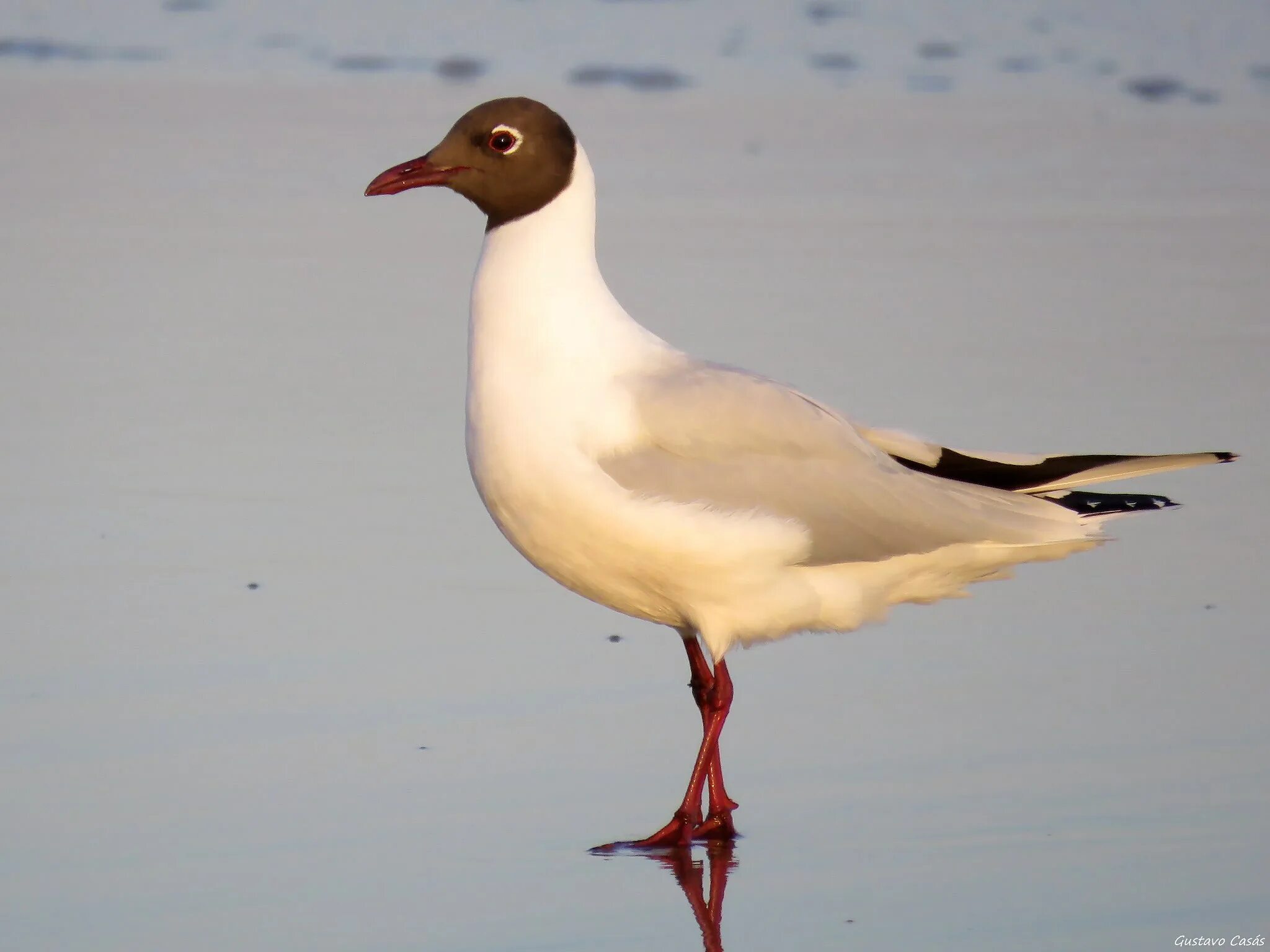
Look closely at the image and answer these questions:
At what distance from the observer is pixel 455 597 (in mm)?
5789

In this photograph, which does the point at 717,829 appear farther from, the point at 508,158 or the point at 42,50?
the point at 42,50

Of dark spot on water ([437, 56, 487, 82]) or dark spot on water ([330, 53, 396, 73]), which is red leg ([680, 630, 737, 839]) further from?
dark spot on water ([330, 53, 396, 73])

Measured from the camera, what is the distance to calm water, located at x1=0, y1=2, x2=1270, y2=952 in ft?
14.3

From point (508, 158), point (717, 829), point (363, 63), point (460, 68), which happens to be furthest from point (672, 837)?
point (363, 63)

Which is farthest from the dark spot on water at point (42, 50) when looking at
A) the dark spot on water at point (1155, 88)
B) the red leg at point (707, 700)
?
the red leg at point (707, 700)

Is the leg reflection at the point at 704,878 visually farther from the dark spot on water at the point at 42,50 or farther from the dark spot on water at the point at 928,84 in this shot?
the dark spot on water at the point at 42,50

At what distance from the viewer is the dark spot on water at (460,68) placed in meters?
12.6

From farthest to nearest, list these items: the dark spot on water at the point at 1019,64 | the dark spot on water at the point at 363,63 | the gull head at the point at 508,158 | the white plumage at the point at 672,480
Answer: the dark spot on water at the point at 1019,64
the dark spot on water at the point at 363,63
the gull head at the point at 508,158
the white plumage at the point at 672,480

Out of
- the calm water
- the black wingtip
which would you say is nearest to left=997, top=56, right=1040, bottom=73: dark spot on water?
the calm water

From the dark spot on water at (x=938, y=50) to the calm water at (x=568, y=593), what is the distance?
2820mm

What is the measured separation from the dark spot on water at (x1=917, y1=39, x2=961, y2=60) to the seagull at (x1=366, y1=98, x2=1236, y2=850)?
9.14 meters

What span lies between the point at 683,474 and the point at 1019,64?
9.66 m

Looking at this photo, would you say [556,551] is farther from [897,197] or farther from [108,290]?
[897,197]

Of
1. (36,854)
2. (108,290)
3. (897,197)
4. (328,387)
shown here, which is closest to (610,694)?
(36,854)
